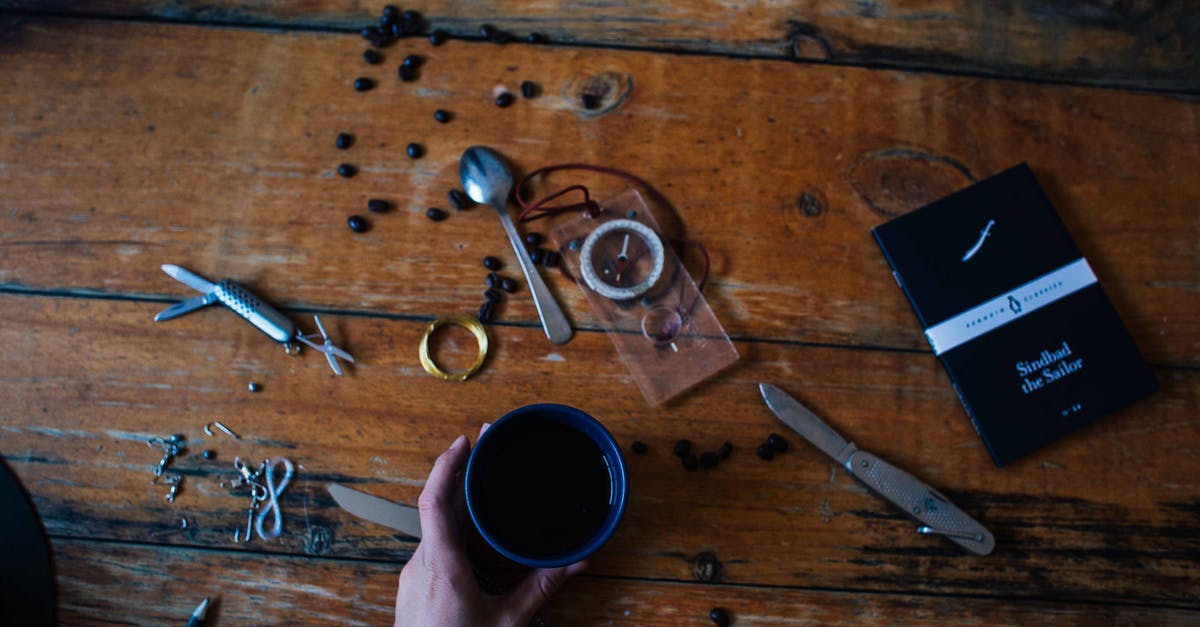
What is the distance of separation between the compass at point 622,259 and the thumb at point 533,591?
1.19ft

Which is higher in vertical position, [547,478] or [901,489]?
[547,478]

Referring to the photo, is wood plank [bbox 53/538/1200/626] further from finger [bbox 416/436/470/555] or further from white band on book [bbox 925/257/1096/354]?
white band on book [bbox 925/257/1096/354]

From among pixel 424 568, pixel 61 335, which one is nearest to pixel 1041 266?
pixel 424 568

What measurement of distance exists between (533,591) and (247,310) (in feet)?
1.71

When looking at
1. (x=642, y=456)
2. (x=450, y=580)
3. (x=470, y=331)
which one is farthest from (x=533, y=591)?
(x=470, y=331)

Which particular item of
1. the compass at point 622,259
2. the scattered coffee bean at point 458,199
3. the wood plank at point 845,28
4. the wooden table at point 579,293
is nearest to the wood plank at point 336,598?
the wooden table at point 579,293

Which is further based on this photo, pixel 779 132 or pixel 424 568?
pixel 779 132

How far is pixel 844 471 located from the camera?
102cm

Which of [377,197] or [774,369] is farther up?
[377,197]

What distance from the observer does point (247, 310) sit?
102 cm

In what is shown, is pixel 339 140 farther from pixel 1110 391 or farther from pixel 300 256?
pixel 1110 391

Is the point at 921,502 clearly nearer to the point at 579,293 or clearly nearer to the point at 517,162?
the point at 579,293

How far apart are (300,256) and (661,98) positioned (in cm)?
56

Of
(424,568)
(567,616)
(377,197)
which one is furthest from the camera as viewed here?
(377,197)
